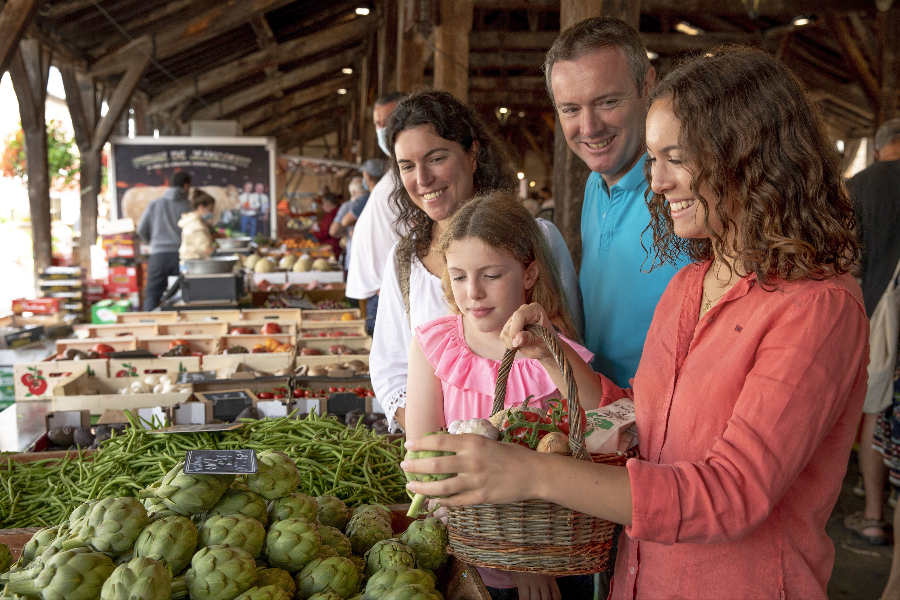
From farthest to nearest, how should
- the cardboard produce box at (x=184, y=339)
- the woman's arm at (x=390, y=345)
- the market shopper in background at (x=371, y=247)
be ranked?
the cardboard produce box at (x=184, y=339) < the market shopper in background at (x=371, y=247) < the woman's arm at (x=390, y=345)

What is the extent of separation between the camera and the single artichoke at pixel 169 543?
1.09 meters

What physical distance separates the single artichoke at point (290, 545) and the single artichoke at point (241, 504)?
41 millimetres

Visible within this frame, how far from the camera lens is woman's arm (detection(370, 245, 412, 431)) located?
→ 2.17m

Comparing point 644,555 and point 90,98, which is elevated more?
point 90,98

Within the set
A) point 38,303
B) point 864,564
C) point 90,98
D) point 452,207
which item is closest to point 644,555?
point 452,207

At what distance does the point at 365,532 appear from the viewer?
143 centimetres

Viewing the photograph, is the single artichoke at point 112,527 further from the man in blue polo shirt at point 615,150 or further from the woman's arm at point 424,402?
the man in blue polo shirt at point 615,150

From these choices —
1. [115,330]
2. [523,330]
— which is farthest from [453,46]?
[523,330]

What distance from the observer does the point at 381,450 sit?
6.79 feet

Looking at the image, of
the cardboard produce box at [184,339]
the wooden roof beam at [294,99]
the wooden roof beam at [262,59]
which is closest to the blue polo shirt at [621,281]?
the cardboard produce box at [184,339]

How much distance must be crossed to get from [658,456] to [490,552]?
347 millimetres

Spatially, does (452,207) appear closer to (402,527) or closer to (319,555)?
(402,527)

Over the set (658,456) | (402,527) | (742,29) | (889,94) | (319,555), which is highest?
(742,29)

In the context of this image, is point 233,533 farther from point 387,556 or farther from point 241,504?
point 387,556
